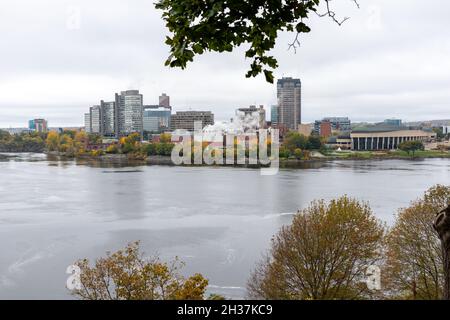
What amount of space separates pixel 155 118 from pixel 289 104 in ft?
71.9

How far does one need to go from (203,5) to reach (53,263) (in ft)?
27.3

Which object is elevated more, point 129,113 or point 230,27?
point 129,113

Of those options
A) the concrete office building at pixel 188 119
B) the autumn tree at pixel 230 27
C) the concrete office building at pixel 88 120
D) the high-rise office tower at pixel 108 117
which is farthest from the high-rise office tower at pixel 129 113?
the autumn tree at pixel 230 27

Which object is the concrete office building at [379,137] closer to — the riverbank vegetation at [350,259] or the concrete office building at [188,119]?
the concrete office building at [188,119]

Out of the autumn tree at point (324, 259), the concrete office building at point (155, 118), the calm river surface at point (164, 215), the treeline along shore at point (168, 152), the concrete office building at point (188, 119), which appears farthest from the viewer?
the concrete office building at point (155, 118)

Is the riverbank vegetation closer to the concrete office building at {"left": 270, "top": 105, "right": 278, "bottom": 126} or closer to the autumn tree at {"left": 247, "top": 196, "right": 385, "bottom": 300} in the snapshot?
the autumn tree at {"left": 247, "top": 196, "right": 385, "bottom": 300}

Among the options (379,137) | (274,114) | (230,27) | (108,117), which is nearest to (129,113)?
(108,117)

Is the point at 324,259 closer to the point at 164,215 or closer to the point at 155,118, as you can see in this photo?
the point at 164,215

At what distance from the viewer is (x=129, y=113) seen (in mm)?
66062

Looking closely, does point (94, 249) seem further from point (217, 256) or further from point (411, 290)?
point (411, 290)

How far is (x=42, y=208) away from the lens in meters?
14.9

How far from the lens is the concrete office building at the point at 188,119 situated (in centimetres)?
6297

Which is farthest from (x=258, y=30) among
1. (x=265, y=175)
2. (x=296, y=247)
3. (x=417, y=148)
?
(x=417, y=148)

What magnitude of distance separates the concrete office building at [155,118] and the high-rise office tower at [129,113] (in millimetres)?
7763
